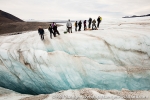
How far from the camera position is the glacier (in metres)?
8.04

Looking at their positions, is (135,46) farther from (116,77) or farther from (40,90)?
(40,90)

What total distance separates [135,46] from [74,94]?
4483 mm

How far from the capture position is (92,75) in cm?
831

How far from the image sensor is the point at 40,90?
1007 centimetres

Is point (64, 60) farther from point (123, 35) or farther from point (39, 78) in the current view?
point (123, 35)

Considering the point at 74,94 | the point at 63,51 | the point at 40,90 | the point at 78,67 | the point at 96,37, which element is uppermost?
the point at 96,37

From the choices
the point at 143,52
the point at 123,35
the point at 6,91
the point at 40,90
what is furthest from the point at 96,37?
the point at 6,91

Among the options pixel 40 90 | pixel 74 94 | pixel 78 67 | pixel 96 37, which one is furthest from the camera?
pixel 40 90

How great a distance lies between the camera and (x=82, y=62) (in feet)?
27.9

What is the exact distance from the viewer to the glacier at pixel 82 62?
26.4 feet

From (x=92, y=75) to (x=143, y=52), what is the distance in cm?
315

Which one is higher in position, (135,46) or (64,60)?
(135,46)

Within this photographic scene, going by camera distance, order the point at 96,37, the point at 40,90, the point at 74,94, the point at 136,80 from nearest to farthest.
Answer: the point at 74,94 → the point at 136,80 → the point at 96,37 → the point at 40,90

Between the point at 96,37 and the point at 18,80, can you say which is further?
the point at 18,80
